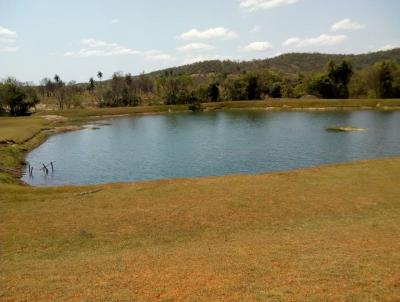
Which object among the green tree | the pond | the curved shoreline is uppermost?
the green tree

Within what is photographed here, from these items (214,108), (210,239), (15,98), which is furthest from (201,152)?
(214,108)

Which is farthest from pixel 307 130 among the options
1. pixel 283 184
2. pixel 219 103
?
pixel 219 103

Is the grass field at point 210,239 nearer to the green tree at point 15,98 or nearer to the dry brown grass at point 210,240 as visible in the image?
the dry brown grass at point 210,240

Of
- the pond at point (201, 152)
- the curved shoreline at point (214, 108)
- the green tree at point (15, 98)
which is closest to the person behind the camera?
the pond at point (201, 152)

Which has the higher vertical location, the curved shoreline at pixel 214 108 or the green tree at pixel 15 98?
the green tree at pixel 15 98

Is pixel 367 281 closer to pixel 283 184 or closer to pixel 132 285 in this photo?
pixel 132 285

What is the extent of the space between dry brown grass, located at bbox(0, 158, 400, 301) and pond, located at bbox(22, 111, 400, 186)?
1393cm

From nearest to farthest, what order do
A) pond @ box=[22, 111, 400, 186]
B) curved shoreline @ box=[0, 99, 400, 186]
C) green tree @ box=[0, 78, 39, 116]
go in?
pond @ box=[22, 111, 400, 186]
curved shoreline @ box=[0, 99, 400, 186]
green tree @ box=[0, 78, 39, 116]

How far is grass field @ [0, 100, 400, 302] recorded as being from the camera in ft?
51.6

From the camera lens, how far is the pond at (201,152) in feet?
177

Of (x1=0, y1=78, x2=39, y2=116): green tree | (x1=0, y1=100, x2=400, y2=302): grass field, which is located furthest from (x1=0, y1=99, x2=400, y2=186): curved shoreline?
(x1=0, y1=100, x2=400, y2=302): grass field

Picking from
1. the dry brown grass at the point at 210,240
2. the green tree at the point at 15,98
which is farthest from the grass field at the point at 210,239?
the green tree at the point at 15,98

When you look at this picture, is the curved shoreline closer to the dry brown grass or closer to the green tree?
the green tree

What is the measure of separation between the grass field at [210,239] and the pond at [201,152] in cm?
1392
